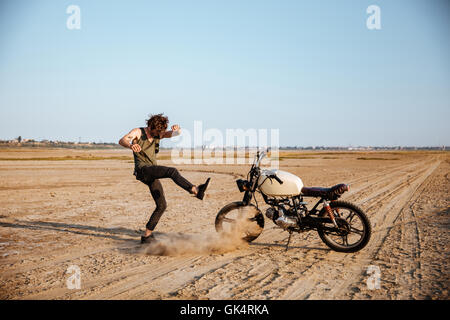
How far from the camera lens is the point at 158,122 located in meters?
4.96

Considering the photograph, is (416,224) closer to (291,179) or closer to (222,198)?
(291,179)

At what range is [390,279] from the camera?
3727mm

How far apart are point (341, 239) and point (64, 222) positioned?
6165mm

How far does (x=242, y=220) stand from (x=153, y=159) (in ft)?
6.17

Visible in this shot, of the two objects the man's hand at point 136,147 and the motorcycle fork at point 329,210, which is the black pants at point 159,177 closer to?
the man's hand at point 136,147

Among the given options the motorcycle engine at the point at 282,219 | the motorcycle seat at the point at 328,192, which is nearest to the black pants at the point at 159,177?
the motorcycle engine at the point at 282,219

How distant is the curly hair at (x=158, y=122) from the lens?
496 centimetres

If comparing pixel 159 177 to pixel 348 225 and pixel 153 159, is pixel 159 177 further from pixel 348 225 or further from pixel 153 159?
pixel 348 225

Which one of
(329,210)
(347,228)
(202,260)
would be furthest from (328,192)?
(202,260)

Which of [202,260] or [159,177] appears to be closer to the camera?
[202,260]

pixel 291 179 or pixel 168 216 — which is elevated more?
pixel 291 179

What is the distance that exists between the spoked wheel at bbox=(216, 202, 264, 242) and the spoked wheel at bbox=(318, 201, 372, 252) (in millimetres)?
1092

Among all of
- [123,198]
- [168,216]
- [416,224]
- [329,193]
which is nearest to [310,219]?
[329,193]

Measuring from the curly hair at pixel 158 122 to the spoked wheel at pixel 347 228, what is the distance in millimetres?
3009
